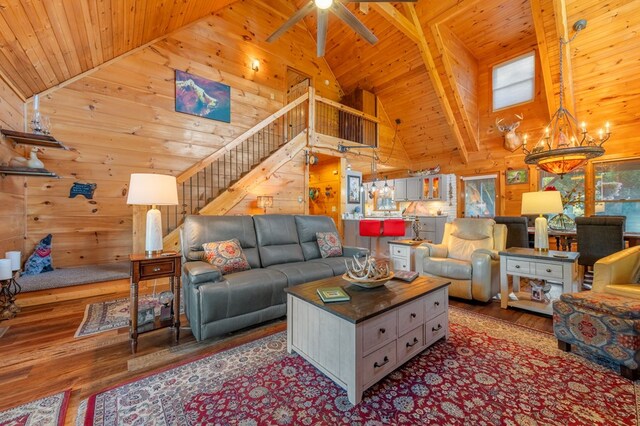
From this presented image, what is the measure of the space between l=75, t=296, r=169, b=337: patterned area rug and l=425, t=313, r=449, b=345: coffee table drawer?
2.38 meters

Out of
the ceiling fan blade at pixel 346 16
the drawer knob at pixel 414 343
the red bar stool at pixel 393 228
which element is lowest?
the drawer knob at pixel 414 343

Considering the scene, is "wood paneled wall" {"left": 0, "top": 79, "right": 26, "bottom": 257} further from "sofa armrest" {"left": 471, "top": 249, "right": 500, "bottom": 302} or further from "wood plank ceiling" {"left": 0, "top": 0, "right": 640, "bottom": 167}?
"sofa armrest" {"left": 471, "top": 249, "right": 500, "bottom": 302}

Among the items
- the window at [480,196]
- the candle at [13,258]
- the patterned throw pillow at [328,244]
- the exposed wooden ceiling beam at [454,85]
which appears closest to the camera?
the candle at [13,258]

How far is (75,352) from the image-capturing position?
2.15m

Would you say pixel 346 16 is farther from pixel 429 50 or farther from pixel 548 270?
pixel 429 50

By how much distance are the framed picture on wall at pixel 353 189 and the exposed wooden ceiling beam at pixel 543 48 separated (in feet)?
14.2

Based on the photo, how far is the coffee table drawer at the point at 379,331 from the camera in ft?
5.32

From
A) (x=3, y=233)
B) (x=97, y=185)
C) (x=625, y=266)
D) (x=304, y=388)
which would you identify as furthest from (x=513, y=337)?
(x=97, y=185)

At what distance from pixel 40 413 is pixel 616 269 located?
164 inches

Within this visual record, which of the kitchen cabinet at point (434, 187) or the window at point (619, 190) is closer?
the window at point (619, 190)

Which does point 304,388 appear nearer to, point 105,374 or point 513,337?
point 105,374

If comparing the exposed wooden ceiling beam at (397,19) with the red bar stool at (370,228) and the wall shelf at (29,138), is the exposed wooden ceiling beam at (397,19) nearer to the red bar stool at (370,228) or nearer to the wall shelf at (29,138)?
the red bar stool at (370,228)

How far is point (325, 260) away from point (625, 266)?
2812 mm

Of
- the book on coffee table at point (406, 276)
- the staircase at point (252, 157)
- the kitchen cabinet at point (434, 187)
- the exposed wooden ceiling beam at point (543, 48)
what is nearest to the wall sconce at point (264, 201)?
the staircase at point (252, 157)
